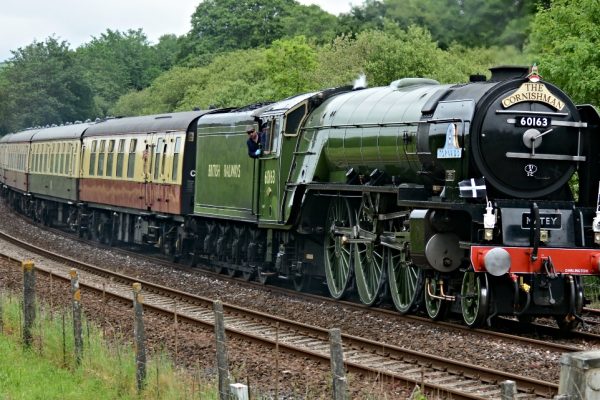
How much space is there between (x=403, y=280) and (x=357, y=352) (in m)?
3.36

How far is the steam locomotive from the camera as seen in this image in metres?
13.5

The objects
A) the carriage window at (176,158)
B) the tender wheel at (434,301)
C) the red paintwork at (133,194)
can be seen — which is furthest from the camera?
the red paintwork at (133,194)

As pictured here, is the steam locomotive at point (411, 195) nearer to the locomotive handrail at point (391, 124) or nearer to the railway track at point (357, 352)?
the locomotive handrail at point (391, 124)

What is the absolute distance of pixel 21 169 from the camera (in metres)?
46.3

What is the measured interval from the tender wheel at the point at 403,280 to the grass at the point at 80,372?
4.52 metres

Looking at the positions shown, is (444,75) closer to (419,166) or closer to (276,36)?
(419,166)

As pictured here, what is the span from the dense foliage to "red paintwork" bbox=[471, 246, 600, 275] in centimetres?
250

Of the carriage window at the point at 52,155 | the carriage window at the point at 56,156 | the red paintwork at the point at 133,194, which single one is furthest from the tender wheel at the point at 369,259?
the carriage window at the point at 52,155

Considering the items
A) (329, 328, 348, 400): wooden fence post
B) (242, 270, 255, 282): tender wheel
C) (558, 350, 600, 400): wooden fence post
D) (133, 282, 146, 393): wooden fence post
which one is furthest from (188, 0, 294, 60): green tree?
(558, 350, 600, 400): wooden fence post

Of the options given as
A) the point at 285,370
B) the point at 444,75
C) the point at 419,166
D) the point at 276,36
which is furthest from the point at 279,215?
the point at 276,36

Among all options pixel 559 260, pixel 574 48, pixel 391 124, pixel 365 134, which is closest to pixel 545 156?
pixel 559 260

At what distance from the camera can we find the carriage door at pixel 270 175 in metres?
19.4

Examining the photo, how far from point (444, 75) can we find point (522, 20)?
2593cm

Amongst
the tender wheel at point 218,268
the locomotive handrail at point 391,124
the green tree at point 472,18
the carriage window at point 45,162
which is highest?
the green tree at point 472,18
